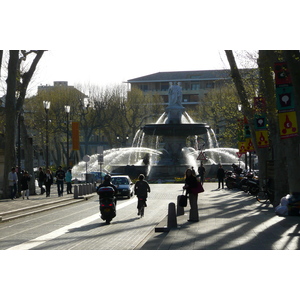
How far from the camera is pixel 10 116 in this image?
1508 inches

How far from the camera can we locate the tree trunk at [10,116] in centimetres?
3691

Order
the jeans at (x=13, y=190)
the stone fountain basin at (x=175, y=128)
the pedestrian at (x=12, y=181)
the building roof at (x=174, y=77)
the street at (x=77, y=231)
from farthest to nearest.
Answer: the building roof at (x=174, y=77) → the stone fountain basin at (x=175, y=128) → the jeans at (x=13, y=190) → the pedestrian at (x=12, y=181) → the street at (x=77, y=231)

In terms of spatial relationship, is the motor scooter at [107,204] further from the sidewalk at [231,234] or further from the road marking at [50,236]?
the sidewalk at [231,234]

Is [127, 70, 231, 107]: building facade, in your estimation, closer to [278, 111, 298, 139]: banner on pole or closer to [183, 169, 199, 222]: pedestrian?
[183, 169, 199, 222]: pedestrian

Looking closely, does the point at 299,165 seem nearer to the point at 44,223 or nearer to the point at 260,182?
the point at 44,223

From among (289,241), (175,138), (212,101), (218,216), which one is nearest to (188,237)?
(289,241)

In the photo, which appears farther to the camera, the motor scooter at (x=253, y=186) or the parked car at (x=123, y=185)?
the parked car at (x=123, y=185)

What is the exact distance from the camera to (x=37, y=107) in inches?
3499

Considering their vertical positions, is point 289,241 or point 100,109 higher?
point 100,109

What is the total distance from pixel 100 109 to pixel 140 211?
71703 millimetres

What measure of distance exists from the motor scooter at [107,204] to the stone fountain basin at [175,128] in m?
32.8

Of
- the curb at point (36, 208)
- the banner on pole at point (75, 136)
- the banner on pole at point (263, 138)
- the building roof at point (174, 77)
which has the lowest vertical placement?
the curb at point (36, 208)

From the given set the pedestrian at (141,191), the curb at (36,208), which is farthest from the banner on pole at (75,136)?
the pedestrian at (141,191)

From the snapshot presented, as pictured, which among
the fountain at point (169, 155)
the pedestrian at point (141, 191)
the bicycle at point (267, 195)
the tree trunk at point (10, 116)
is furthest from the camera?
the fountain at point (169, 155)
